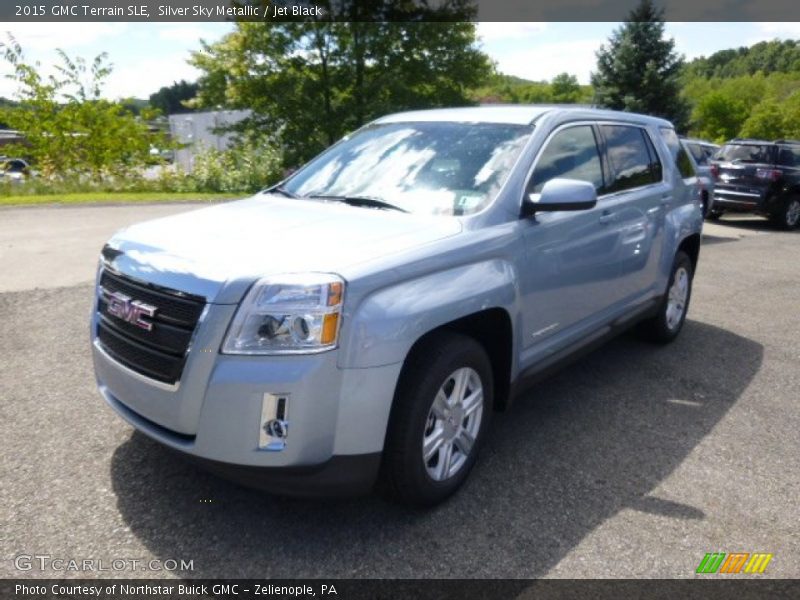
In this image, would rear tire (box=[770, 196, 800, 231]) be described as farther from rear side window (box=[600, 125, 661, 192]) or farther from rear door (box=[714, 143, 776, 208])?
rear side window (box=[600, 125, 661, 192])

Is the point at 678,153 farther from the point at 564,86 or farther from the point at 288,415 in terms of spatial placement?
the point at 564,86

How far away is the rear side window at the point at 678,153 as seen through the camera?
5.50m

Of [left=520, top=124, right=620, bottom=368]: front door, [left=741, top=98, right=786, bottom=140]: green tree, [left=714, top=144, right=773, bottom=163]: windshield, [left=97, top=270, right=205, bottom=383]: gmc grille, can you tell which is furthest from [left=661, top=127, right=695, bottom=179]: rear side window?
[left=741, top=98, right=786, bottom=140]: green tree

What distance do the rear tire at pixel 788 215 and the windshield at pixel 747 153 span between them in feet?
3.44

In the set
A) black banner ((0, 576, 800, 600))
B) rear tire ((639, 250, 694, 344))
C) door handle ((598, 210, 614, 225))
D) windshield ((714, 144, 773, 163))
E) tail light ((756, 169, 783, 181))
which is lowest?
black banner ((0, 576, 800, 600))

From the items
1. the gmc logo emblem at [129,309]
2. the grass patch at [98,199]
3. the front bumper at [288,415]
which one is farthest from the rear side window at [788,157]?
the gmc logo emblem at [129,309]

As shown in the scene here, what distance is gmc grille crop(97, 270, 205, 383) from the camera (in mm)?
2590

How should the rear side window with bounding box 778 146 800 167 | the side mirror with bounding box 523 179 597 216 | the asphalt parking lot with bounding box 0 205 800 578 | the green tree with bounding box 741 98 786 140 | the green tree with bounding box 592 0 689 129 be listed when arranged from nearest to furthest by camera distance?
the asphalt parking lot with bounding box 0 205 800 578
the side mirror with bounding box 523 179 597 216
the rear side window with bounding box 778 146 800 167
the green tree with bounding box 592 0 689 129
the green tree with bounding box 741 98 786 140

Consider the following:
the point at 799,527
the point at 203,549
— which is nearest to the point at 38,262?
the point at 203,549

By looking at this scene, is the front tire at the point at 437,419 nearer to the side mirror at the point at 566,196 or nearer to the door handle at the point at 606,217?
the side mirror at the point at 566,196

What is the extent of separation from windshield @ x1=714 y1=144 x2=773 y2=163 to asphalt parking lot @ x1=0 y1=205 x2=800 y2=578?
10.9 meters

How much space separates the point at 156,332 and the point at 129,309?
0.24m

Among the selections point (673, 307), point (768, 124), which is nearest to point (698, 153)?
point (673, 307)

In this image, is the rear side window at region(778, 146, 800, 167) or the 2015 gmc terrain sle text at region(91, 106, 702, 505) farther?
the rear side window at region(778, 146, 800, 167)
